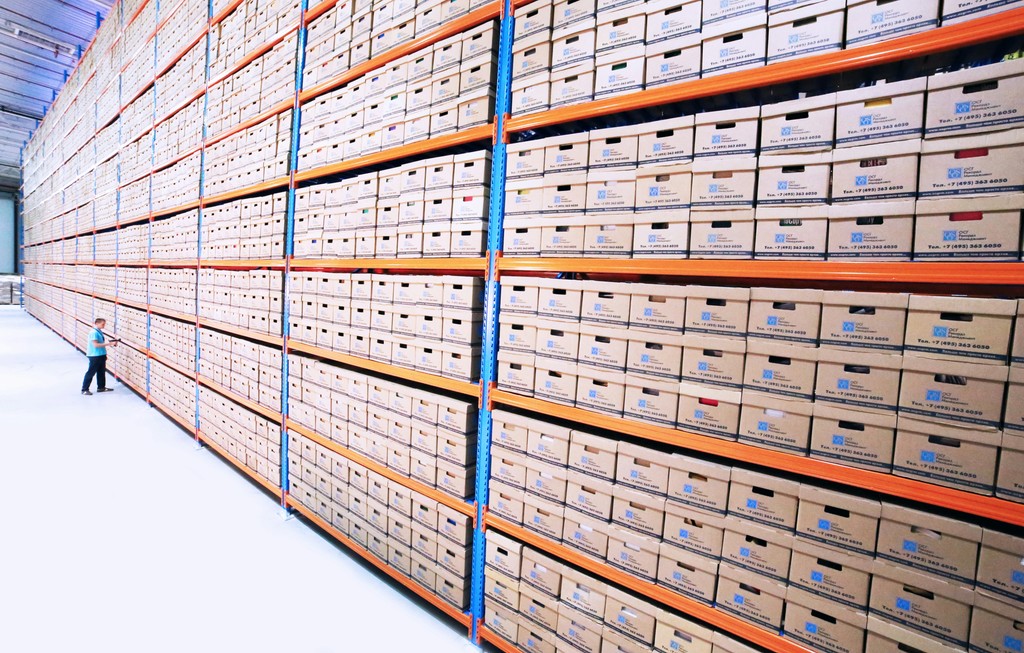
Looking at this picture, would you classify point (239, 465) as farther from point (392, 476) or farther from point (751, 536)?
point (751, 536)

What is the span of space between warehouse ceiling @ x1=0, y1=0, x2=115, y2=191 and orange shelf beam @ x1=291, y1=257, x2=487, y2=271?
9.09m

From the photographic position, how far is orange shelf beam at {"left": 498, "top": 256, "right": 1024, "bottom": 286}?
128 cm

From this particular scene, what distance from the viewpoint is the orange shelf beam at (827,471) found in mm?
1273

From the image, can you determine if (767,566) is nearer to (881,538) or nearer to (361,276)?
(881,538)

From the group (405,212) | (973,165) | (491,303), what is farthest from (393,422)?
(973,165)

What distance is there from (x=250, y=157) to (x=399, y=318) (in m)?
2.63

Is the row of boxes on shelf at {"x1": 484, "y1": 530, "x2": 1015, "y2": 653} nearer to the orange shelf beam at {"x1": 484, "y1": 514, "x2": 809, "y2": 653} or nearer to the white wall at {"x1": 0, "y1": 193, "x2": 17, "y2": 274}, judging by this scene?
the orange shelf beam at {"x1": 484, "y1": 514, "x2": 809, "y2": 653}

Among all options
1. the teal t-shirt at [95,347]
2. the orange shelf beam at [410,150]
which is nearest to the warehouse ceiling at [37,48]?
the teal t-shirt at [95,347]

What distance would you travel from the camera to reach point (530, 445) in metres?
2.22

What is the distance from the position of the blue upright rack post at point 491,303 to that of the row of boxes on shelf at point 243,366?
2.23 meters

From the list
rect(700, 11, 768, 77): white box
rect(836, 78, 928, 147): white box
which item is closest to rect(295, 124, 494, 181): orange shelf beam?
rect(700, 11, 768, 77): white box

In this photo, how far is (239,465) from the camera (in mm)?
4320

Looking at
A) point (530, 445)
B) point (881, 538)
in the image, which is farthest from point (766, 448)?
point (530, 445)

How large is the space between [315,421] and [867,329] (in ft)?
10.9
